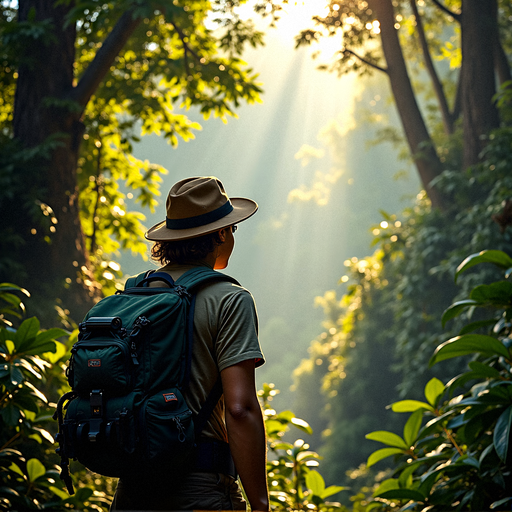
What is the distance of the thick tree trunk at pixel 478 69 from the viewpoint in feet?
22.2

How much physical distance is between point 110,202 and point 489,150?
470cm

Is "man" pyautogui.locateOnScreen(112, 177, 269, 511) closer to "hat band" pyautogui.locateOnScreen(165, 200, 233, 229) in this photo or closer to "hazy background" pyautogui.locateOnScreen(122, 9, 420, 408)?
"hat band" pyautogui.locateOnScreen(165, 200, 233, 229)

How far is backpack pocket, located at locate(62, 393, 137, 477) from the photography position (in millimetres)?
1262

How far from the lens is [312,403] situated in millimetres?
27078

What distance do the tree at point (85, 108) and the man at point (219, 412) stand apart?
388 cm

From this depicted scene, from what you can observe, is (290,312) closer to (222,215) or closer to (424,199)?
(424,199)

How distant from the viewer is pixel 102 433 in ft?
4.16

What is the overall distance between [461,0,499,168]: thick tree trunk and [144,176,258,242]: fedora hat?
6147 millimetres

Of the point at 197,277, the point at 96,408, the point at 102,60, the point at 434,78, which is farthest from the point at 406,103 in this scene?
the point at 96,408

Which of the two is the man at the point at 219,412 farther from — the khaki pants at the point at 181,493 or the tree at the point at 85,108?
the tree at the point at 85,108

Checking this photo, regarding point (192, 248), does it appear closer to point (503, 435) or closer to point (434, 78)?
point (503, 435)

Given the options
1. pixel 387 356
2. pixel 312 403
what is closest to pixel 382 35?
pixel 387 356

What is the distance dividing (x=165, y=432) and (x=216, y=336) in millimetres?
277

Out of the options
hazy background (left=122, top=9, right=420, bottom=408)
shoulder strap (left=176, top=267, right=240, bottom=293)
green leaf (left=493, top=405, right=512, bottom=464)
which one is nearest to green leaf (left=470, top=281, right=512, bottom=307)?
green leaf (left=493, top=405, right=512, bottom=464)
